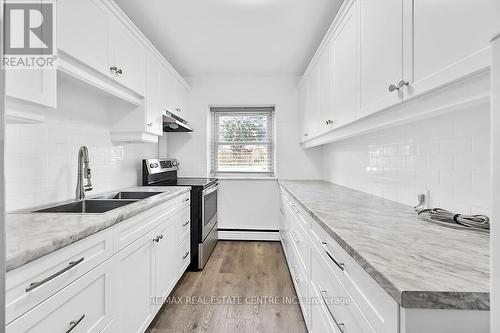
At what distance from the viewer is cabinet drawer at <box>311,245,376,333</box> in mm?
781

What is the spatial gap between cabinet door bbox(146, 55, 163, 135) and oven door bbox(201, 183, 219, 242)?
0.91m

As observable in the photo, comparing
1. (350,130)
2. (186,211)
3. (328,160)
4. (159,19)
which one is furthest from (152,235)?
(328,160)

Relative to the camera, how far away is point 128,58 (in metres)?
1.96

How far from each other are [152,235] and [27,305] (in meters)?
0.96

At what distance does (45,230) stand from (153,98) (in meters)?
1.73

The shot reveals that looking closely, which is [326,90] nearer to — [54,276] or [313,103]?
[313,103]

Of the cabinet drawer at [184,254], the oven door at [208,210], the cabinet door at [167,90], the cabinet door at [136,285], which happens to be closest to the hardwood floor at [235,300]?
the cabinet drawer at [184,254]

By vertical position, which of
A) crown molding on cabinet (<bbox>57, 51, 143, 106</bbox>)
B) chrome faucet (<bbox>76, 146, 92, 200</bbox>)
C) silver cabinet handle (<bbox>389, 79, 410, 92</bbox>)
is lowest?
chrome faucet (<bbox>76, 146, 92, 200</bbox>)

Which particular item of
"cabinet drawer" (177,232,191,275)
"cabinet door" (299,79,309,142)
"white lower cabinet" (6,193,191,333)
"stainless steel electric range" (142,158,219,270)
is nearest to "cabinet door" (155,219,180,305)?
"white lower cabinet" (6,193,191,333)

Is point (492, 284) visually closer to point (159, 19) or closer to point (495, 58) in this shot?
→ point (495, 58)

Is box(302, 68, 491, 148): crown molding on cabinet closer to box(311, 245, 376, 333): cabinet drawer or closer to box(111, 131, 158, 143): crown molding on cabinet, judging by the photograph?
box(311, 245, 376, 333): cabinet drawer

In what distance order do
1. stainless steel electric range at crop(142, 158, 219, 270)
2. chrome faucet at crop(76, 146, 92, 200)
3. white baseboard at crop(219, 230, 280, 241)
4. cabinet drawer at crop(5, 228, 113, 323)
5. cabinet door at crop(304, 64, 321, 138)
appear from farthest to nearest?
1. white baseboard at crop(219, 230, 280, 241)
2. stainless steel electric range at crop(142, 158, 219, 270)
3. cabinet door at crop(304, 64, 321, 138)
4. chrome faucet at crop(76, 146, 92, 200)
5. cabinet drawer at crop(5, 228, 113, 323)

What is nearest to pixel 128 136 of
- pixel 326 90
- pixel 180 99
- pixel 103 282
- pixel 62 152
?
pixel 62 152

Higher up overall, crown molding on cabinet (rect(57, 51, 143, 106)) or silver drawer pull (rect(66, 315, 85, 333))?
crown molding on cabinet (rect(57, 51, 143, 106))
